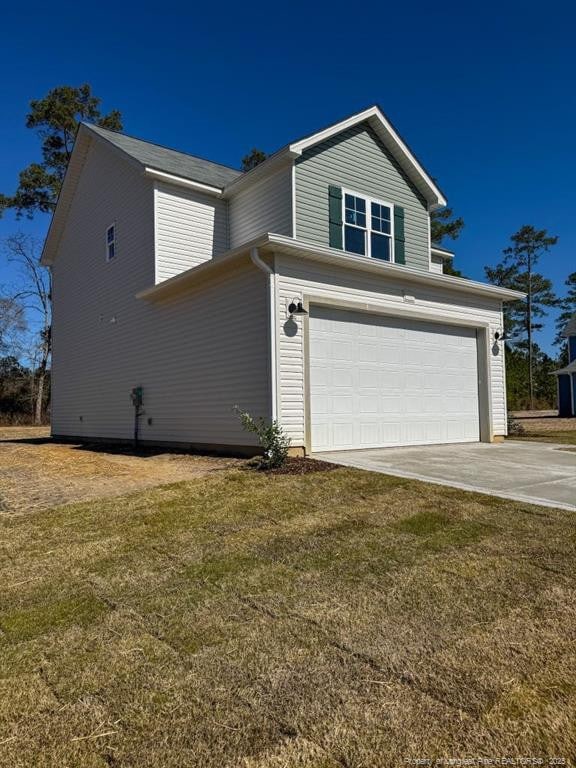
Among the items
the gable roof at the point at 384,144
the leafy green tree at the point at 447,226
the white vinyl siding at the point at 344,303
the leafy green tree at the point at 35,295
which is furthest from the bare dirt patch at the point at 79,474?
the leafy green tree at the point at 447,226

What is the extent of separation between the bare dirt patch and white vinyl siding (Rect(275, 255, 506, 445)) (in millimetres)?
1362

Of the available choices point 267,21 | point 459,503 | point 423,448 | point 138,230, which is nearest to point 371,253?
point 423,448

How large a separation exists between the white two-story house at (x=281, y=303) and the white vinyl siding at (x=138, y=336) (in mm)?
51

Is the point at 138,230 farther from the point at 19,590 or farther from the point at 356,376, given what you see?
the point at 19,590

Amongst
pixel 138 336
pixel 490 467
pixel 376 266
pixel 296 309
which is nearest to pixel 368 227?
pixel 376 266

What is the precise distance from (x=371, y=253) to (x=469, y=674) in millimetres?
10350

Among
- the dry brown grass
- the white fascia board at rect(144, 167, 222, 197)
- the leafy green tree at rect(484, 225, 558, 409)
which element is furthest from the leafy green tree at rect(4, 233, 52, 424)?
the leafy green tree at rect(484, 225, 558, 409)

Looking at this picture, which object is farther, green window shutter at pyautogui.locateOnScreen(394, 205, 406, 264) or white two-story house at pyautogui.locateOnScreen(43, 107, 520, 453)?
green window shutter at pyautogui.locateOnScreen(394, 205, 406, 264)

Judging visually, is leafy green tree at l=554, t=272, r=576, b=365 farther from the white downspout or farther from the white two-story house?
the white downspout

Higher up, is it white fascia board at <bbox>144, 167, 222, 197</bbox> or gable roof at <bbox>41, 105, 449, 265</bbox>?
gable roof at <bbox>41, 105, 449, 265</bbox>

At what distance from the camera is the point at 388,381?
9.73m

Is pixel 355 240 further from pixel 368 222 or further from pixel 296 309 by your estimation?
pixel 296 309

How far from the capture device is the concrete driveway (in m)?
5.71

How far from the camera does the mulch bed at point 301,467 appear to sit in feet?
22.9
